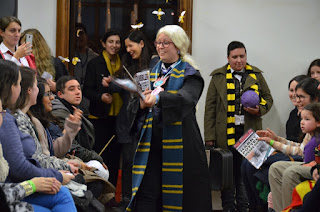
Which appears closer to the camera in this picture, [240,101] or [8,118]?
[8,118]

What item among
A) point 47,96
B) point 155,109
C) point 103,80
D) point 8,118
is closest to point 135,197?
point 155,109

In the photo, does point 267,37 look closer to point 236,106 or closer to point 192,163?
point 236,106

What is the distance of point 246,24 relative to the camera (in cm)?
769

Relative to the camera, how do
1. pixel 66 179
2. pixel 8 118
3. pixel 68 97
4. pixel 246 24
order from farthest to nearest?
pixel 246 24 < pixel 68 97 < pixel 66 179 < pixel 8 118

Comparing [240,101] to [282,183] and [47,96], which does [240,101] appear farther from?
[47,96]

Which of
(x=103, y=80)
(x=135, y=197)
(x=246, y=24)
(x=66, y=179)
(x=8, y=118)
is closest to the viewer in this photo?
(x=8, y=118)

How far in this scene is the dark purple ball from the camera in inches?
266

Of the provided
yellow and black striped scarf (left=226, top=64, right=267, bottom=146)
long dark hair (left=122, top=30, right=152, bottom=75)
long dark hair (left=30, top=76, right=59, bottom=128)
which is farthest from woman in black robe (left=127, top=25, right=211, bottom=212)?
yellow and black striped scarf (left=226, top=64, right=267, bottom=146)

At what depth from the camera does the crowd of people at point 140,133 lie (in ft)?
12.1

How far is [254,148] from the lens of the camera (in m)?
5.62

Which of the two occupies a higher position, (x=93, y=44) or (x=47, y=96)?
(x=93, y=44)

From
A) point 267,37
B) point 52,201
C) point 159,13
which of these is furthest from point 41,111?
point 267,37

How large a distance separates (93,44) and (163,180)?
374 centimetres

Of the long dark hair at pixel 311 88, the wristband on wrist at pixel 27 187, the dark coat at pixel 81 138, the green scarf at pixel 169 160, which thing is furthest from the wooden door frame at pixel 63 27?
the wristband on wrist at pixel 27 187
